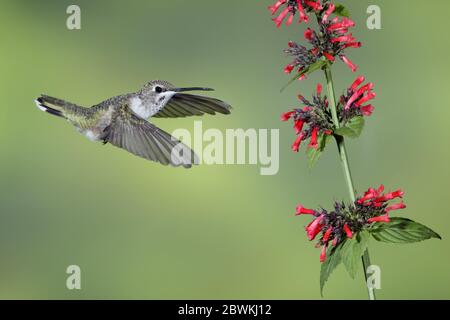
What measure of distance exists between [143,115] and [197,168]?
2192 mm

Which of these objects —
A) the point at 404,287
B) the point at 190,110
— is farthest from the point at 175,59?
the point at 190,110

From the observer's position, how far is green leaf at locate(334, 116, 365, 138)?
1300 millimetres

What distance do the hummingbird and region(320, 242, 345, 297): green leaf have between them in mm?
345

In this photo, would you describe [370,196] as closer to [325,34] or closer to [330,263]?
[330,263]

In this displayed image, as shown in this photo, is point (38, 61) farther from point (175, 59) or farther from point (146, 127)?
point (146, 127)

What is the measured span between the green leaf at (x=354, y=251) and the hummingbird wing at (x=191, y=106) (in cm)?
56

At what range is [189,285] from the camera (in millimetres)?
3576

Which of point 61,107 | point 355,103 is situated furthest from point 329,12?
point 61,107

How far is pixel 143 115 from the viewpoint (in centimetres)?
180

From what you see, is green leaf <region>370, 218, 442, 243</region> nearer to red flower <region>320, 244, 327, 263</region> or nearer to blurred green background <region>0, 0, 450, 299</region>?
red flower <region>320, 244, 327, 263</region>

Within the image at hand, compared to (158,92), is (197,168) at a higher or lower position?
higher

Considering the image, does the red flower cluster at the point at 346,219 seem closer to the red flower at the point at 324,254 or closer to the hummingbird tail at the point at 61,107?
the red flower at the point at 324,254

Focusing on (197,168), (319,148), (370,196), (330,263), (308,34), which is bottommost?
(330,263)

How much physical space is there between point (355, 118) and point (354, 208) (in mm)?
190
